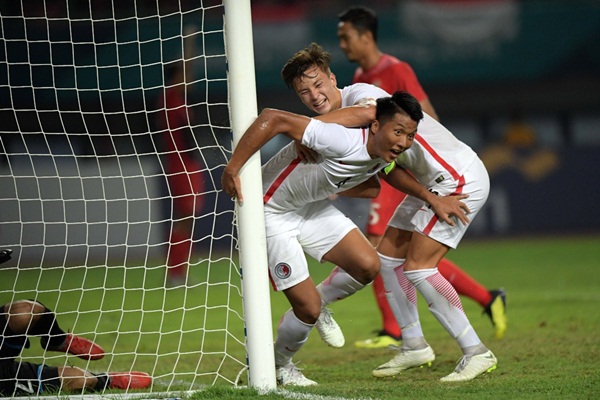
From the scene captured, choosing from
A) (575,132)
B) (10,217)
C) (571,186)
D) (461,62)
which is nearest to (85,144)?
(10,217)

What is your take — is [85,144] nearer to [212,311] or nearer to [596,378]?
[212,311]

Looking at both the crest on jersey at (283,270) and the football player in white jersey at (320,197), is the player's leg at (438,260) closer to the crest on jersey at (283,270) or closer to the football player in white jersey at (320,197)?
the football player in white jersey at (320,197)

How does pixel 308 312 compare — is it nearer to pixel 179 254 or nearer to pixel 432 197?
pixel 432 197

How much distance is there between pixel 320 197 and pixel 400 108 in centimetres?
71

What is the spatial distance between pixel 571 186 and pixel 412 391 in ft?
39.6

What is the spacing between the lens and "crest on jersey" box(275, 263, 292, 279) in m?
4.71

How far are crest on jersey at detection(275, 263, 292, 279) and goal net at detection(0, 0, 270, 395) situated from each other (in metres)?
0.23

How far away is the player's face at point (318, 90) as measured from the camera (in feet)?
15.7

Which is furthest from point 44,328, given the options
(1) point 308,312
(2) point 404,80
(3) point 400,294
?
(2) point 404,80

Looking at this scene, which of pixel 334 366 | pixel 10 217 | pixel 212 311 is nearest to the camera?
pixel 334 366

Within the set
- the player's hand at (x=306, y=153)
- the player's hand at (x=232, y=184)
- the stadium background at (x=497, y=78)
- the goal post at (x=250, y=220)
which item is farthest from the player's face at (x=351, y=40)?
the stadium background at (x=497, y=78)

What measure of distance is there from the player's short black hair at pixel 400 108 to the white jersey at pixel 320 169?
14cm

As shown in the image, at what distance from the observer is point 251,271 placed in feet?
14.1

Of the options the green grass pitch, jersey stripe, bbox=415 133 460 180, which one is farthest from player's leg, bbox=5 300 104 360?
jersey stripe, bbox=415 133 460 180
